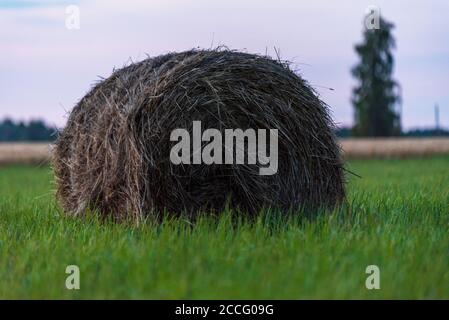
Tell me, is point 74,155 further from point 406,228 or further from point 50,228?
point 406,228

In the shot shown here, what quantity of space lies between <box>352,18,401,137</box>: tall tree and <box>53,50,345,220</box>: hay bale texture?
1438 inches

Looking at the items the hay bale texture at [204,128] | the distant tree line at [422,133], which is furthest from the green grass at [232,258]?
the distant tree line at [422,133]

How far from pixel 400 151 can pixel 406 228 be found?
23345 millimetres

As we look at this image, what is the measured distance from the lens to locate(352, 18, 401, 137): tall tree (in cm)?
4359

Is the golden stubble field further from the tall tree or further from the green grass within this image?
the green grass

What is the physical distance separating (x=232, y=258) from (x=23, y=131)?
42.8 metres

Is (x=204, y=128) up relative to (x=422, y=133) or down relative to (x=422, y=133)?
down

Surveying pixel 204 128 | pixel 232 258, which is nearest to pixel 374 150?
pixel 204 128

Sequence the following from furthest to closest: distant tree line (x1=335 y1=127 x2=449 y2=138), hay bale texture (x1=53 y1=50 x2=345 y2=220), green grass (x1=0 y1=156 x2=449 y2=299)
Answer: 1. distant tree line (x1=335 y1=127 x2=449 y2=138)
2. hay bale texture (x1=53 y1=50 x2=345 y2=220)
3. green grass (x1=0 y1=156 x2=449 y2=299)

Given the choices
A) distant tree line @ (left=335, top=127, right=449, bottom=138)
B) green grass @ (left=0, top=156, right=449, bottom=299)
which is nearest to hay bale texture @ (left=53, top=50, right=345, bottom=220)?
green grass @ (left=0, top=156, right=449, bottom=299)

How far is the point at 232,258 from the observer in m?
5.20

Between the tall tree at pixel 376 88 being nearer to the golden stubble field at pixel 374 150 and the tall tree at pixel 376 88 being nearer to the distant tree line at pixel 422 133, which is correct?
the distant tree line at pixel 422 133

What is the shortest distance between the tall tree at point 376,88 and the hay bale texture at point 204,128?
36.5m

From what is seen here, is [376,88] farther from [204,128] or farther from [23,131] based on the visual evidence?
[204,128]
